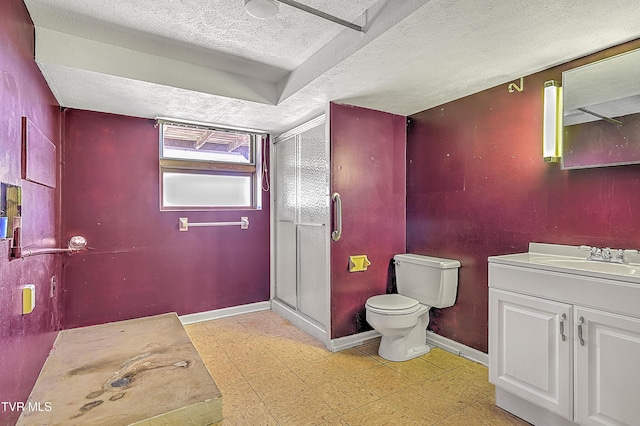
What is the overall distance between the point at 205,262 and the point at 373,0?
2.78 meters

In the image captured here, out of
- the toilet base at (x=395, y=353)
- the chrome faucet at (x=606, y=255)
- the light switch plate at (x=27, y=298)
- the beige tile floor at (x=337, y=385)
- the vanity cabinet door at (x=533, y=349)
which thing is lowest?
the beige tile floor at (x=337, y=385)

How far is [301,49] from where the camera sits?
2.23m

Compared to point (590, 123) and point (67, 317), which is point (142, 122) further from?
point (590, 123)

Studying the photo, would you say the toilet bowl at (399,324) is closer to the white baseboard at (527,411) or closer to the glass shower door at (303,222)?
the glass shower door at (303,222)

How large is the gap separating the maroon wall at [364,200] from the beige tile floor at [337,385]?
408 mm

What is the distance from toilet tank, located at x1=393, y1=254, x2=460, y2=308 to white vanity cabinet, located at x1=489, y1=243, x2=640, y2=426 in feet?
1.97

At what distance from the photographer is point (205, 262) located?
3.41 m

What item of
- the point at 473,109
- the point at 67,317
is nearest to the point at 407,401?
the point at 473,109

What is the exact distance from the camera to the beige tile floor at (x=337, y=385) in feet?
6.02

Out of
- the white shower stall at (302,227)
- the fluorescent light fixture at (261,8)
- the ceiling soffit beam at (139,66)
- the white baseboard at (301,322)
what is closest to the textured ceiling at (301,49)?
the ceiling soffit beam at (139,66)

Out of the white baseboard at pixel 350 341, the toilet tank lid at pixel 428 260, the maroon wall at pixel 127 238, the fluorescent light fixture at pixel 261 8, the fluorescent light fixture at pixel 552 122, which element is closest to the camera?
the fluorescent light fixture at pixel 261 8

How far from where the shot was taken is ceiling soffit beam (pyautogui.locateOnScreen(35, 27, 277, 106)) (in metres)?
1.90

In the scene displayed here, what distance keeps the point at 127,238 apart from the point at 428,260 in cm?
271

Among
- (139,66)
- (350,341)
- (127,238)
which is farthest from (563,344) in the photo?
(127,238)
